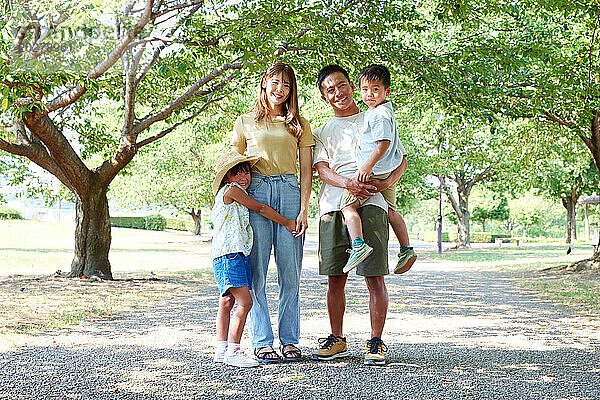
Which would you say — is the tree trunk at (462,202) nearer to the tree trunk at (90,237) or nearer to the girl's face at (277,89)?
the tree trunk at (90,237)

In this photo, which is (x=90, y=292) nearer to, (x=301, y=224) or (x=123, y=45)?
(x=123, y=45)

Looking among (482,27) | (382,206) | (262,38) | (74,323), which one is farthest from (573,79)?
(74,323)

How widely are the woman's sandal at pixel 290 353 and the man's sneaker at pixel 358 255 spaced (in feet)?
2.54

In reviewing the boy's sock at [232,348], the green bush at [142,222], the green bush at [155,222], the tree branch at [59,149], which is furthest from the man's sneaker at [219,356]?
the green bush at [142,222]

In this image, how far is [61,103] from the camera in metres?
9.35

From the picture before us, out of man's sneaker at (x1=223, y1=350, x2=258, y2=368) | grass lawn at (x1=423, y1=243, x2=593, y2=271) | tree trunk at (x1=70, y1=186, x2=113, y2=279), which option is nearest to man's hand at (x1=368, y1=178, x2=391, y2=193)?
man's sneaker at (x1=223, y1=350, x2=258, y2=368)

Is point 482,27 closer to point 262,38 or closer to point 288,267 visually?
point 262,38

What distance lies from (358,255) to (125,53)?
26.4ft

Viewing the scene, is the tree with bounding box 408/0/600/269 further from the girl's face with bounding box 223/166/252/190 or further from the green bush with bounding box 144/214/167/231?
the green bush with bounding box 144/214/167/231

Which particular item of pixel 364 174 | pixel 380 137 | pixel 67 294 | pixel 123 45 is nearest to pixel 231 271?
pixel 364 174

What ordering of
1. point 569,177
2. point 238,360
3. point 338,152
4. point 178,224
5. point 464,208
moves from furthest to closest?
point 178,224 < point 464,208 < point 569,177 < point 338,152 < point 238,360

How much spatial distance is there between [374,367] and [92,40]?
30.1 ft

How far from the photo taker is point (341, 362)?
4.37m

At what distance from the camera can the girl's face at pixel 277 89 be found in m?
4.40
